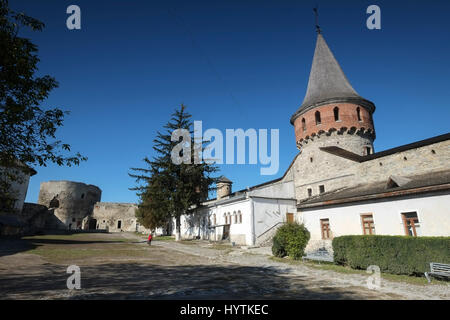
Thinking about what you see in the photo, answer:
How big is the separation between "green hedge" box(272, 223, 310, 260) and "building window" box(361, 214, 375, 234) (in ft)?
11.6

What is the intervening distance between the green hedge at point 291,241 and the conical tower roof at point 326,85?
55.0 ft

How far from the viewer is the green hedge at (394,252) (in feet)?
28.7

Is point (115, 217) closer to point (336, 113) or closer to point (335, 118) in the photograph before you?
point (335, 118)

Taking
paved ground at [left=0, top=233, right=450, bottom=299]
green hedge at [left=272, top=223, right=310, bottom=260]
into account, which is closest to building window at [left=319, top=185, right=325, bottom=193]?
green hedge at [left=272, top=223, right=310, bottom=260]

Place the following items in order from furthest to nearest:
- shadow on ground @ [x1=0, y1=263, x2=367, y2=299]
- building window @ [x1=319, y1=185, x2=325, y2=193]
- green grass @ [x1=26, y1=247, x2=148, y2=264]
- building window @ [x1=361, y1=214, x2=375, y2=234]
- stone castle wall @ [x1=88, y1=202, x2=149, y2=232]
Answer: stone castle wall @ [x1=88, y1=202, x2=149, y2=232]
building window @ [x1=319, y1=185, x2=325, y2=193]
building window @ [x1=361, y1=214, x2=375, y2=234]
green grass @ [x1=26, y1=247, x2=148, y2=264]
shadow on ground @ [x1=0, y1=263, x2=367, y2=299]

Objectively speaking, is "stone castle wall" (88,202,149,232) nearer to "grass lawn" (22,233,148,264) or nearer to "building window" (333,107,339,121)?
"grass lawn" (22,233,148,264)

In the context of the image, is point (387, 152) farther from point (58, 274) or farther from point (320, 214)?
point (58, 274)

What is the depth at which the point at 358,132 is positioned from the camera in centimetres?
2514

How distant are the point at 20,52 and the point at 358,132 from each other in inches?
1057

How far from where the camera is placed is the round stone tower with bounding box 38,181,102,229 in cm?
4978

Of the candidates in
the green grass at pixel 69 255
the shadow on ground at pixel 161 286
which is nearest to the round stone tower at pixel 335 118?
the shadow on ground at pixel 161 286

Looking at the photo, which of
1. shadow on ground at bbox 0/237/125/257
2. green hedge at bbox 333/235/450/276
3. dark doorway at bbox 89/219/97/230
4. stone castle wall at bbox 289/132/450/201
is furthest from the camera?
dark doorway at bbox 89/219/97/230

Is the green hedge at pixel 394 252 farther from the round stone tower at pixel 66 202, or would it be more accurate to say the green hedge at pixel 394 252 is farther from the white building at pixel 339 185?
the round stone tower at pixel 66 202
